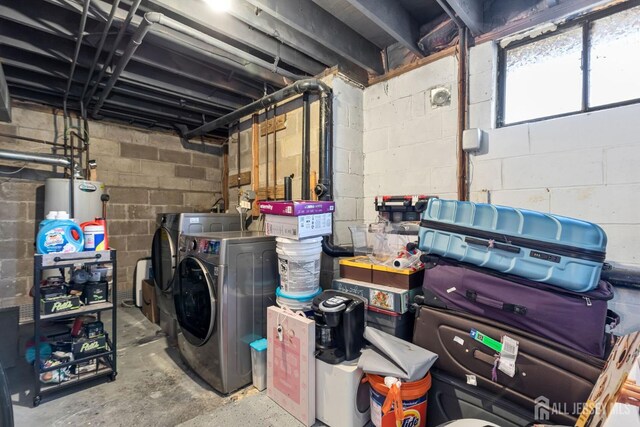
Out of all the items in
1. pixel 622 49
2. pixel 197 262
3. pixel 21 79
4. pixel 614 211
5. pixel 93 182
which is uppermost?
pixel 21 79

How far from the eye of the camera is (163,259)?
10.1 ft

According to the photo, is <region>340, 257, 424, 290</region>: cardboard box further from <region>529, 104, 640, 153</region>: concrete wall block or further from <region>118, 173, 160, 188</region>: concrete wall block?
<region>118, 173, 160, 188</region>: concrete wall block

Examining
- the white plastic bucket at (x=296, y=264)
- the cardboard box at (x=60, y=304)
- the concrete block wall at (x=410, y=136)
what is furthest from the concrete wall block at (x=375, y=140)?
the cardboard box at (x=60, y=304)

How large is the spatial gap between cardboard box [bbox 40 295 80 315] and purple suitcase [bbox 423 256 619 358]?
2324 millimetres

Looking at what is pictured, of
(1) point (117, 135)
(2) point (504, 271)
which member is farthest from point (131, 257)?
(2) point (504, 271)

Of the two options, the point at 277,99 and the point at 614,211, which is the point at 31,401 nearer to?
the point at 277,99

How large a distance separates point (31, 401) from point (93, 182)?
6.77ft

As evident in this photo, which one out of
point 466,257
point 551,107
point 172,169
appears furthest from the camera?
point 172,169

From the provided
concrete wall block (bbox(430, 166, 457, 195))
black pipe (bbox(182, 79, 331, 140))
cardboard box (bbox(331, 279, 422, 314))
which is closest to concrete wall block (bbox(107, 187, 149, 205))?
black pipe (bbox(182, 79, 331, 140))

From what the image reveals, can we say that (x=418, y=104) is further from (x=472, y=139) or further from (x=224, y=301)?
(x=224, y=301)

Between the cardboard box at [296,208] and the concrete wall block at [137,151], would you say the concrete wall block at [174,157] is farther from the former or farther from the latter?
the cardboard box at [296,208]

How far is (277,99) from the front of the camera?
2.72 meters

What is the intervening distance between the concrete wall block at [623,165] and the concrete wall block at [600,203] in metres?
0.04

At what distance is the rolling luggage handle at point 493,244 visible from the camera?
55.3 inches
